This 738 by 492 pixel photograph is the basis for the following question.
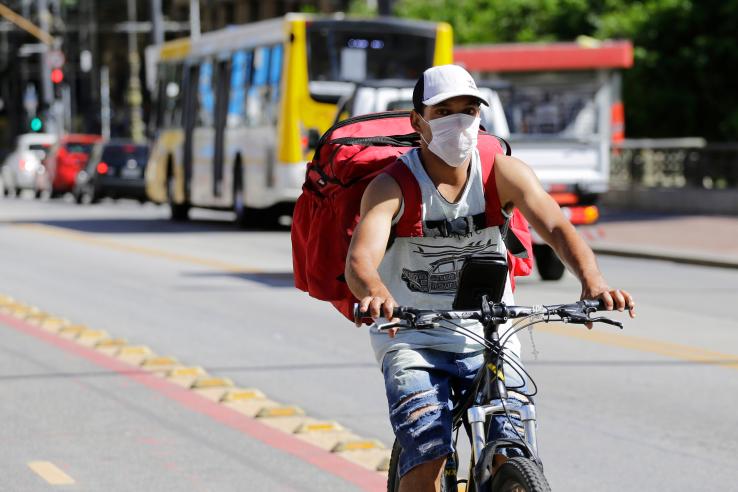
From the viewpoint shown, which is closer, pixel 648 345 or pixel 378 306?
pixel 378 306

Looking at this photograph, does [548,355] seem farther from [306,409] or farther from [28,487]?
[28,487]

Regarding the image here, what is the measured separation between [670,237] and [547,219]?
1778 centimetres

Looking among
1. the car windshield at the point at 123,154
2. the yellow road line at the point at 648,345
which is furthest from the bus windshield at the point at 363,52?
the car windshield at the point at 123,154

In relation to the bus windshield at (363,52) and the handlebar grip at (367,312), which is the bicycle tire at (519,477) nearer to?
the handlebar grip at (367,312)

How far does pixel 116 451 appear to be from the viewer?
739cm

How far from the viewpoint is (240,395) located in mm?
8812

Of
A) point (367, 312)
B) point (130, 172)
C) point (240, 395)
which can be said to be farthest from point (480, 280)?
point (130, 172)

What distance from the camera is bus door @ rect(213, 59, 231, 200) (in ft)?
86.6

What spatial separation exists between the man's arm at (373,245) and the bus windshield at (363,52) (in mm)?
19372

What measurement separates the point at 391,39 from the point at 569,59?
12.5ft

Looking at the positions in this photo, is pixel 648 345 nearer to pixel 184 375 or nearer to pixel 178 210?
pixel 184 375

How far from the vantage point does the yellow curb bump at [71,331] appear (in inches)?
454

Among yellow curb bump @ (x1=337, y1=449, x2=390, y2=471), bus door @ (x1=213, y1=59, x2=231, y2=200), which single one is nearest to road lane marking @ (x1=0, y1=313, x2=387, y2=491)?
yellow curb bump @ (x1=337, y1=449, x2=390, y2=471)

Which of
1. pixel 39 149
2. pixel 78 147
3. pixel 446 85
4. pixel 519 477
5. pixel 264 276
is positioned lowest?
pixel 39 149
